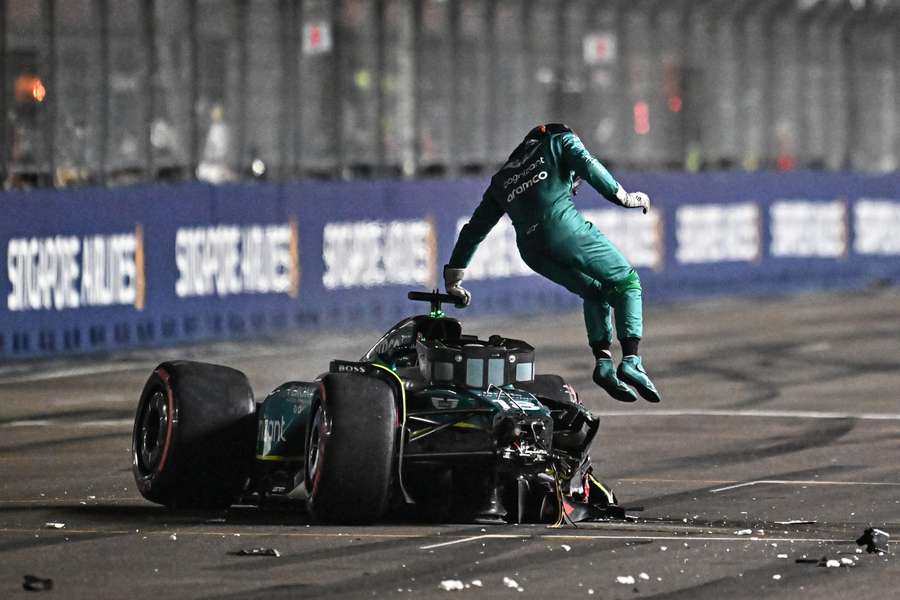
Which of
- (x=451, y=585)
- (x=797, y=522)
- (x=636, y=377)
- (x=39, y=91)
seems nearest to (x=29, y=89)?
(x=39, y=91)

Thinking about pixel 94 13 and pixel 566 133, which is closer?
pixel 566 133

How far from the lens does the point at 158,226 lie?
21922 millimetres

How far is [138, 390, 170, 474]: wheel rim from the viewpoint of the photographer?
11492mm

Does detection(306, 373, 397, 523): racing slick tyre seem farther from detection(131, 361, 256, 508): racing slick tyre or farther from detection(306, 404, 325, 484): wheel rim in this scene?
detection(131, 361, 256, 508): racing slick tyre

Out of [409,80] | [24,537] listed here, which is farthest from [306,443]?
[409,80]

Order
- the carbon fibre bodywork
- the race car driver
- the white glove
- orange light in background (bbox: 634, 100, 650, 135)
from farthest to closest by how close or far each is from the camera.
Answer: orange light in background (bbox: 634, 100, 650, 135) → the race car driver → the white glove → the carbon fibre bodywork

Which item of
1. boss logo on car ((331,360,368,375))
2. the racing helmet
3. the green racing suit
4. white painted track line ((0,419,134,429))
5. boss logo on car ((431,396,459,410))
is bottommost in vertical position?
white painted track line ((0,419,134,429))

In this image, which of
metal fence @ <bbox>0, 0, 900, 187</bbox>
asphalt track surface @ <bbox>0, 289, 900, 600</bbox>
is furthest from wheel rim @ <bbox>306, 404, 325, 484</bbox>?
metal fence @ <bbox>0, 0, 900, 187</bbox>

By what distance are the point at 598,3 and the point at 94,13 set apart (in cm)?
954

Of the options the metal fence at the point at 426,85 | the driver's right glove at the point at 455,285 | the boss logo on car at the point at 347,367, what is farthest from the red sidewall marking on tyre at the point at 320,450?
the metal fence at the point at 426,85

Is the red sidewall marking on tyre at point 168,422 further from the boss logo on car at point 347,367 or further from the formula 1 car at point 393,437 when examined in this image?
the boss logo on car at point 347,367

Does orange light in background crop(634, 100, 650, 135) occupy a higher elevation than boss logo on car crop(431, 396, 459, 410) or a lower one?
higher

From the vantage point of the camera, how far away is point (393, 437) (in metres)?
10.6

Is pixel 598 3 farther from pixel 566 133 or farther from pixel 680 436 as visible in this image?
pixel 566 133
